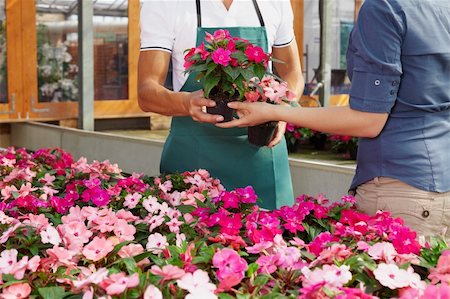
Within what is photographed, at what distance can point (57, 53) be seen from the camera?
365 inches

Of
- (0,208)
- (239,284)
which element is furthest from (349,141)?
(239,284)

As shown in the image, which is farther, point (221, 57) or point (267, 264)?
point (221, 57)

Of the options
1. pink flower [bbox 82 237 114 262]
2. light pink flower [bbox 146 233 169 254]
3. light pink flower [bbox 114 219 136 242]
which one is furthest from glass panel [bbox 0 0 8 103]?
pink flower [bbox 82 237 114 262]

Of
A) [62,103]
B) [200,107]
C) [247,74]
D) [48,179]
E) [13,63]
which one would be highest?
[247,74]

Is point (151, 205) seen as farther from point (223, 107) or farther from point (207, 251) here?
point (207, 251)

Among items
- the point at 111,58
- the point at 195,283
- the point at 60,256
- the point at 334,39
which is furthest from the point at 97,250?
the point at 334,39

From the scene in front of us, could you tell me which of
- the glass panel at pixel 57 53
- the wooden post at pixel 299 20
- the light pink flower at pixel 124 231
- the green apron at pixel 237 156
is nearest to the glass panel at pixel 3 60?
the glass panel at pixel 57 53

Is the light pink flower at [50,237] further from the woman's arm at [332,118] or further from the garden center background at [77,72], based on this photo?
the garden center background at [77,72]

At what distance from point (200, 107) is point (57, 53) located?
7144 millimetres

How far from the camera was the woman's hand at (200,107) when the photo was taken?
95.3 inches

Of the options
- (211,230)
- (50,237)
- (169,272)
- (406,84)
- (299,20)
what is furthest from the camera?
(299,20)

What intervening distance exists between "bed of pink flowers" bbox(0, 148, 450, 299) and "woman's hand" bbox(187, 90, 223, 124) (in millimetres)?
241

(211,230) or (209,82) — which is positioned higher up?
(209,82)

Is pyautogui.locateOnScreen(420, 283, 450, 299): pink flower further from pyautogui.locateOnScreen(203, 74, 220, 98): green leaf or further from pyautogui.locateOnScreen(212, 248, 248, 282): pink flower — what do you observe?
pyautogui.locateOnScreen(203, 74, 220, 98): green leaf
